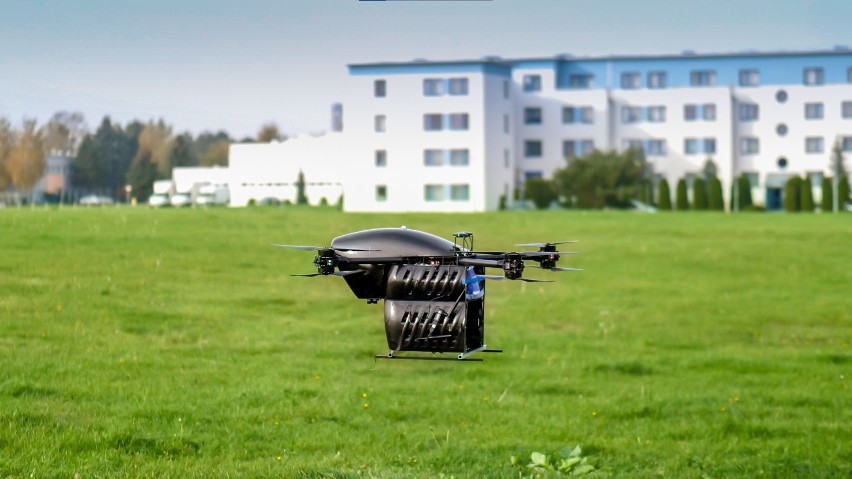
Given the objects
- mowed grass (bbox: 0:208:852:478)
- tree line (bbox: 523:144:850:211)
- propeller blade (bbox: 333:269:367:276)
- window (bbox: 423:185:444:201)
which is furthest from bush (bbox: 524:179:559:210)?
propeller blade (bbox: 333:269:367:276)

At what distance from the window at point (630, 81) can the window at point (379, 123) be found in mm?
39587

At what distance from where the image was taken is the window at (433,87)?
9619 cm

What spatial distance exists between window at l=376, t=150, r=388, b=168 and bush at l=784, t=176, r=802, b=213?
31.9 m

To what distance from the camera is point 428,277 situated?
372cm

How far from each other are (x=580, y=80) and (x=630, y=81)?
4.95 metres

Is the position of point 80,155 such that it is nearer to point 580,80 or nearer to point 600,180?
point 600,180

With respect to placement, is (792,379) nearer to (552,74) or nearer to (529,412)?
(529,412)

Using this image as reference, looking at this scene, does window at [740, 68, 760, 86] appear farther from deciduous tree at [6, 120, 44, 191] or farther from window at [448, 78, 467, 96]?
deciduous tree at [6, 120, 44, 191]

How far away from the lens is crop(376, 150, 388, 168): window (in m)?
88.4

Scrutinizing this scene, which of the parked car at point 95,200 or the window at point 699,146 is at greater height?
the window at point 699,146

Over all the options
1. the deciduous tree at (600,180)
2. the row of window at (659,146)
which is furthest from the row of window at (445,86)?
the row of window at (659,146)

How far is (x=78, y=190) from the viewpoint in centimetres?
955

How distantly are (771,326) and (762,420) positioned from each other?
1388 centimetres

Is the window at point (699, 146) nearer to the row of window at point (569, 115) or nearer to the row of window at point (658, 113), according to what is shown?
the row of window at point (658, 113)
